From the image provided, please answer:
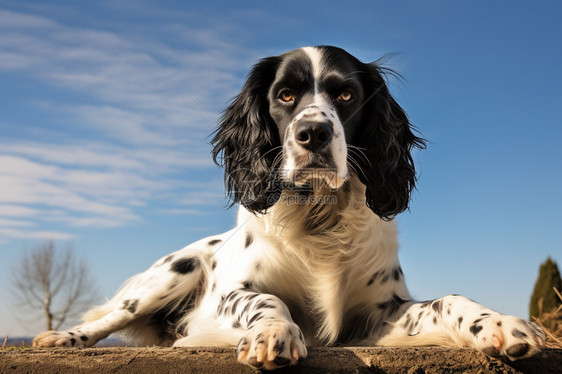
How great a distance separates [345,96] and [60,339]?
9.15 feet

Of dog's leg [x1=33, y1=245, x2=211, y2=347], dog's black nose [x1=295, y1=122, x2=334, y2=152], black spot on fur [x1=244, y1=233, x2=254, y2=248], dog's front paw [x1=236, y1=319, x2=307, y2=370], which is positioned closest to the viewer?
dog's front paw [x1=236, y1=319, x2=307, y2=370]

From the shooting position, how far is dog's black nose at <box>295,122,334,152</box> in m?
3.18

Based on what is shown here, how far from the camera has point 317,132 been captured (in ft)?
10.4

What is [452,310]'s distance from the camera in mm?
3229

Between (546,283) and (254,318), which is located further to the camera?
(546,283)

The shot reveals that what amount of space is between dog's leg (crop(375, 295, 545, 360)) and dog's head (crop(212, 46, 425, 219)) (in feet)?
2.45

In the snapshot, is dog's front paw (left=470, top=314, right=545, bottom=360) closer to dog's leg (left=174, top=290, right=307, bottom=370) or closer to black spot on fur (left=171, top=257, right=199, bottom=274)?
dog's leg (left=174, top=290, right=307, bottom=370)

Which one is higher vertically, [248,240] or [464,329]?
[248,240]

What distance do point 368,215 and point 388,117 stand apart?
2.43 ft

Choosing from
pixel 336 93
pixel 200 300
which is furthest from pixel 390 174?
pixel 200 300

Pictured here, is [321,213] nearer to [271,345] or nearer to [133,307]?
[271,345]

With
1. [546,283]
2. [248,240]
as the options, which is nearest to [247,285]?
[248,240]

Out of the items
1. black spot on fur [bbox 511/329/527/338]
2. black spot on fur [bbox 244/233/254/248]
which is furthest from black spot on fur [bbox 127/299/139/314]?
black spot on fur [bbox 511/329/527/338]

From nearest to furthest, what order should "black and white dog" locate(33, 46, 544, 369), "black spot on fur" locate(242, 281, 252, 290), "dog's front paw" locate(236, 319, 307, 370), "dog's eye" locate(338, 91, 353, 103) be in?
"dog's front paw" locate(236, 319, 307, 370) → "black and white dog" locate(33, 46, 544, 369) → "dog's eye" locate(338, 91, 353, 103) → "black spot on fur" locate(242, 281, 252, 290)
